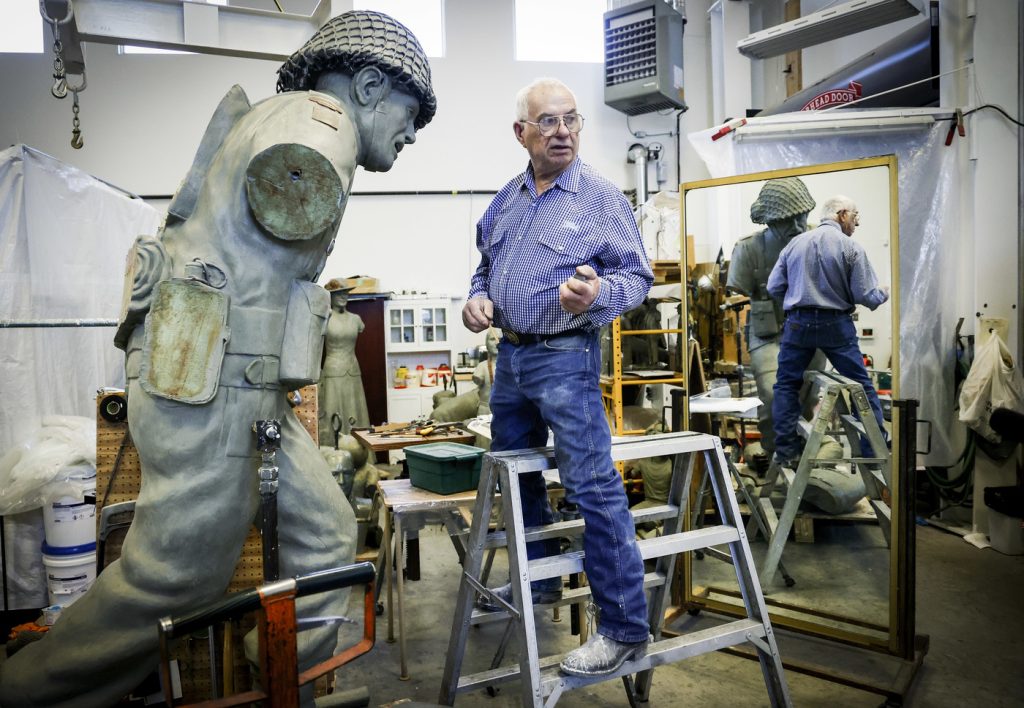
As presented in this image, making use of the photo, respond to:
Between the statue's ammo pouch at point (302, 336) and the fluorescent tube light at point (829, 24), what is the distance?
191 inches

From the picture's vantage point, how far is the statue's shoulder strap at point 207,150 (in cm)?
170

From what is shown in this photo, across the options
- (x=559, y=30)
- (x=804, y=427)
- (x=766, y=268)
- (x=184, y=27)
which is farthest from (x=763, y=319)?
(x=559, y=30)

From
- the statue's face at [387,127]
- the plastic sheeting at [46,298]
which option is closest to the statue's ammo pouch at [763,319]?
the statue's face at [387,127]

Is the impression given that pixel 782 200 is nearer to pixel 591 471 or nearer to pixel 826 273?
pixel 826 273

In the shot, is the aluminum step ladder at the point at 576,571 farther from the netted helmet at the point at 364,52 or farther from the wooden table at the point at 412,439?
the wooden table at the point at 412,439

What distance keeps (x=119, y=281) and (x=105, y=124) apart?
4481 mm

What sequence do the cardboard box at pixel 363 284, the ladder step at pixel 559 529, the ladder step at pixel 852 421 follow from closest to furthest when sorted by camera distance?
the ladder step at pixel 559 529, the ladder step at pixel 852 421, the cardboard box at pixel 363 284

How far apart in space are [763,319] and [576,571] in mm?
1669

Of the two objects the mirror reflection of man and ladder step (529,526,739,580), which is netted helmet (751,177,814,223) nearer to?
the mirror reflection of man

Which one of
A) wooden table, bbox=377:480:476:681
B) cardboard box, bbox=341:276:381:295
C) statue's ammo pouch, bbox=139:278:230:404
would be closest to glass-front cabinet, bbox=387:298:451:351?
cardboard box, bbox=341:276:381:295

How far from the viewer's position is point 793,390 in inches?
119

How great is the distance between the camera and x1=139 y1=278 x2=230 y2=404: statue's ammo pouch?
153 centimetres

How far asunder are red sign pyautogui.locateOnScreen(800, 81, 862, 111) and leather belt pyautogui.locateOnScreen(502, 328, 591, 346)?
180 inches

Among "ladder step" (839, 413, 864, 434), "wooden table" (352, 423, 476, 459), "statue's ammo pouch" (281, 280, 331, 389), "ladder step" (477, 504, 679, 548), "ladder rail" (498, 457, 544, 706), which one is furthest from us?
"wooden table" (352, 423, 476, 459)
